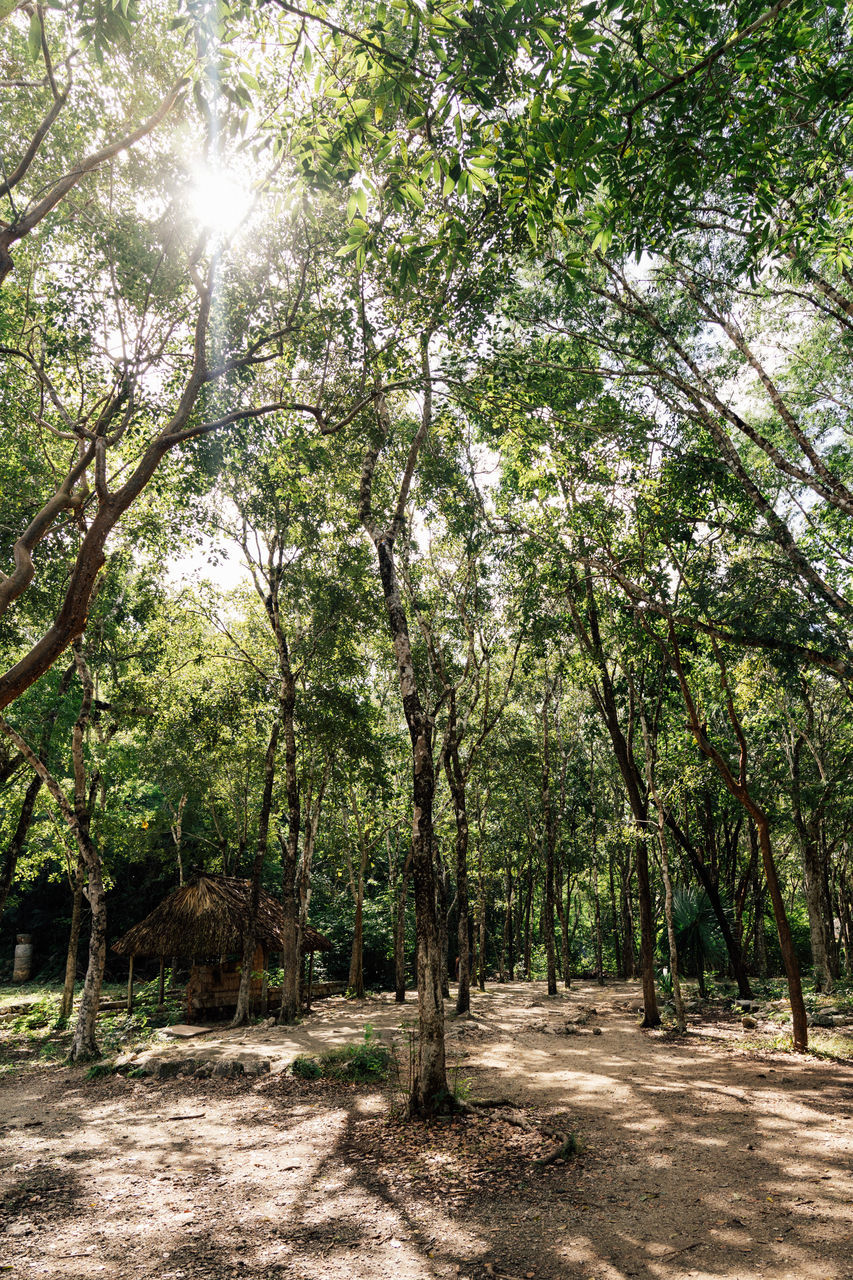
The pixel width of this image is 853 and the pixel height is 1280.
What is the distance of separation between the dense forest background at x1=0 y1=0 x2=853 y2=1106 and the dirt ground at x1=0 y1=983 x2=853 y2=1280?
179 cm

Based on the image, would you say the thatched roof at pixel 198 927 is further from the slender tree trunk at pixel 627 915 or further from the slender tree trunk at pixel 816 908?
the slender tree trunk at pixel 816 908

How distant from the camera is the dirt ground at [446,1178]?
16.2 ft

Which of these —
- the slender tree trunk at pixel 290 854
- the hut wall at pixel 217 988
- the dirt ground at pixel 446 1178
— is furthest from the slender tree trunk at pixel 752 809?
the hut wall at pixel 217 988

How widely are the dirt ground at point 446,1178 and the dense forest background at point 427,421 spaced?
1790 mm

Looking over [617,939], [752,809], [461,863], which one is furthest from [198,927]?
[617,939]

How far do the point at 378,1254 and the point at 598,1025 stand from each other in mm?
13151

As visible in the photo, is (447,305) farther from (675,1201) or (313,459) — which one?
(675,1201)

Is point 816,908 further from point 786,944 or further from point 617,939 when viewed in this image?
point 617,939

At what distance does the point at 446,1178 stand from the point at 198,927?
1445 cm

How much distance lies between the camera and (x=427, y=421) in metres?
11.1

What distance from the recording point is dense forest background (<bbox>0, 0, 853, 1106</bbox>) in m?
3.65

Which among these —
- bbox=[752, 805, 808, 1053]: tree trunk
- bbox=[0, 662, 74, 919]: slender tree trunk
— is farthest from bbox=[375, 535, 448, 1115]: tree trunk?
bbox=[0, 662, 74, 919]: slender tree trunk

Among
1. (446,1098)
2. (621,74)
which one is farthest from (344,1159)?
(621,74)

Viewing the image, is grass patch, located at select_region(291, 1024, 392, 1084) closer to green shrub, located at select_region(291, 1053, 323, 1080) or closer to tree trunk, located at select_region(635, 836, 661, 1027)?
green shrub, located at select_region(291, 1053, 323, 1080)
